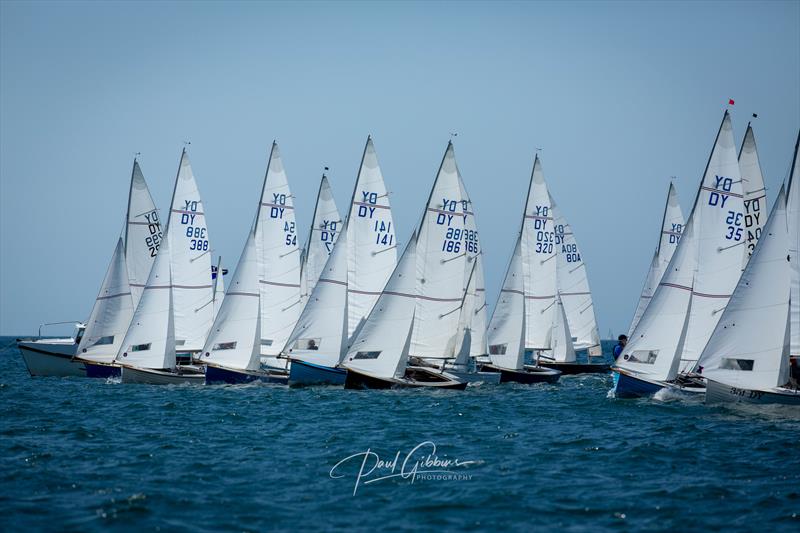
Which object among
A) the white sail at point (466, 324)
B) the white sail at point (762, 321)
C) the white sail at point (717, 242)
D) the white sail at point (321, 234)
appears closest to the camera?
the white sail at point (762, 321)

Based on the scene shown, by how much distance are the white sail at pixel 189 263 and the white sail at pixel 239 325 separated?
4284 mm

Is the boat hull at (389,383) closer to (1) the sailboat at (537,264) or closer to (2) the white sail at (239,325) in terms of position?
(2) the white sail at (239,325)

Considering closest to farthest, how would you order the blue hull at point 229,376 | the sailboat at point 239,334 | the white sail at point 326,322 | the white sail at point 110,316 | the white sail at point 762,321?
the white sail at point 762,321 < the white sail at point 326,322 < the blue hull at point 229,376 < the sailboat at point 239,334 < the white sail at point 110,316

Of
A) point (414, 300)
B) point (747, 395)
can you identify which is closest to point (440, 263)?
point (414, 300)

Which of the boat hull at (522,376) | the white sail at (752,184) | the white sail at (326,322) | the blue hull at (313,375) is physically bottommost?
the blue hull at (313,375)

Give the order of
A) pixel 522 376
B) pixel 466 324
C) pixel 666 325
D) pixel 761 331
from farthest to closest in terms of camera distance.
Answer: pixel 522 376
pixel 466 324
pixel 666 325
pixel 761 331

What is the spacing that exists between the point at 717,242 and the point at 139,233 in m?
28.5

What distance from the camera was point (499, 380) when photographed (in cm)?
4481

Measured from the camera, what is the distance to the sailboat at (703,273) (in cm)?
3469

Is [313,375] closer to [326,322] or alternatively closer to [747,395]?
[326,322]

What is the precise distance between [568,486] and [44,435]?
13.9 meters

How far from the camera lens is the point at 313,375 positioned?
128 ft

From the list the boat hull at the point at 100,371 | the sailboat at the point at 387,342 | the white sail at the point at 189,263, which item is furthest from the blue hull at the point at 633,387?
the boat hull at the point at 100,371
